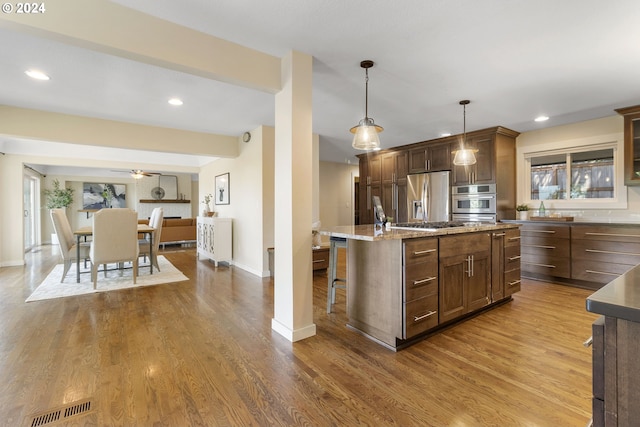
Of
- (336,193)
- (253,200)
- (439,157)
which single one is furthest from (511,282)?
(336,193)

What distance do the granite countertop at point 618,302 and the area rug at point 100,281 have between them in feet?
15.0

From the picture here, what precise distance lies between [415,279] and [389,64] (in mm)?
1901

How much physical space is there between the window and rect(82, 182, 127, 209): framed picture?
11.1 meters

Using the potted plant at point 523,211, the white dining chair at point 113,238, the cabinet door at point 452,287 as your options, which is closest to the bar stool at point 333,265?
the cabinet door at point 452,287

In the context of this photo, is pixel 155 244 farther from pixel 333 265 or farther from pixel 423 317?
pixel 423 317

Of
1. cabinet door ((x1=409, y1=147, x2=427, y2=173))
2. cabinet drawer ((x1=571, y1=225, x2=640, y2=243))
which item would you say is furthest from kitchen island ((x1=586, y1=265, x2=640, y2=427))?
cabinet door ((x1=409, y1=147, x2=427, y2=173))

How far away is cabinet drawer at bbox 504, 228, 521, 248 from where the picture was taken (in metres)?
3.09

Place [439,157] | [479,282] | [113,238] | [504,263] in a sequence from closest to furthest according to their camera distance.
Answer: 1. [479,282]
2. [504,263]
3. [113,238]
4. [439,157]

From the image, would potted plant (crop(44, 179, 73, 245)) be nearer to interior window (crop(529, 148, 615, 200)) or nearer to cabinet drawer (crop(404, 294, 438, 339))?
cabinet drawer (crop(404, 294, 438, 339))

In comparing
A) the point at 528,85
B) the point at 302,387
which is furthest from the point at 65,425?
the point at 528,85

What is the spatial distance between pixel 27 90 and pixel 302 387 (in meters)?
4.14

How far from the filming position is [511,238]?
316cm

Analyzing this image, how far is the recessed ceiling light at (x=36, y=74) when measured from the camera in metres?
2.74

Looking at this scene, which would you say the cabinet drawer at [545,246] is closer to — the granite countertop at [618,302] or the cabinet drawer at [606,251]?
the cabinet drawer at [606,251]
